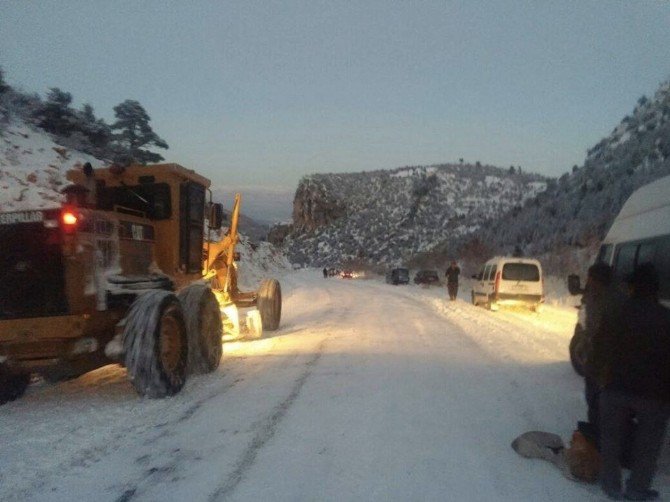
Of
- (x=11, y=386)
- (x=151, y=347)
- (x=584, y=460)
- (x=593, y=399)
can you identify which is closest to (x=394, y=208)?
(x=11, y=386)

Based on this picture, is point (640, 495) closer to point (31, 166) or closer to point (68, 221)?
point (68, 221)

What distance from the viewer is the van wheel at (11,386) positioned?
7.25m

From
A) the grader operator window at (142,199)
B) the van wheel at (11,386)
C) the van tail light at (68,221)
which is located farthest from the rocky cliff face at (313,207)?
the van tail light at (68,221)

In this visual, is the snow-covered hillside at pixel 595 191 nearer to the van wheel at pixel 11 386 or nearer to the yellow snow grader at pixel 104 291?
the yellow snow grader at pixel 104 291

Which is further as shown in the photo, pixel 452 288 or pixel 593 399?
pixel 452 288

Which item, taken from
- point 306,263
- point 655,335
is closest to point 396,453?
point 655,335

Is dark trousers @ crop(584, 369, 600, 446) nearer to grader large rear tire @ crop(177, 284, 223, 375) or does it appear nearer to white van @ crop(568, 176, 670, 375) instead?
white van @ crop(568, 176, 670, 375)

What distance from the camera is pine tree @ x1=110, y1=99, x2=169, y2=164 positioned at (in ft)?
123

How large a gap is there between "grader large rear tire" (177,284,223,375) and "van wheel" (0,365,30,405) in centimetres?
202

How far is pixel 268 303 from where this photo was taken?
13305 millimetres

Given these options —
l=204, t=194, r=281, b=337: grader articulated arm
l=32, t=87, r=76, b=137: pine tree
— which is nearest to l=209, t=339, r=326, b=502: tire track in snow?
l=204, t=194, r=281, b=337: grader articulated arm

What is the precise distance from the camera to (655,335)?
4.29 metres

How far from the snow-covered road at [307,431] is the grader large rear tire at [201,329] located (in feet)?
0.81

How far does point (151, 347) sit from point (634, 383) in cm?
490
